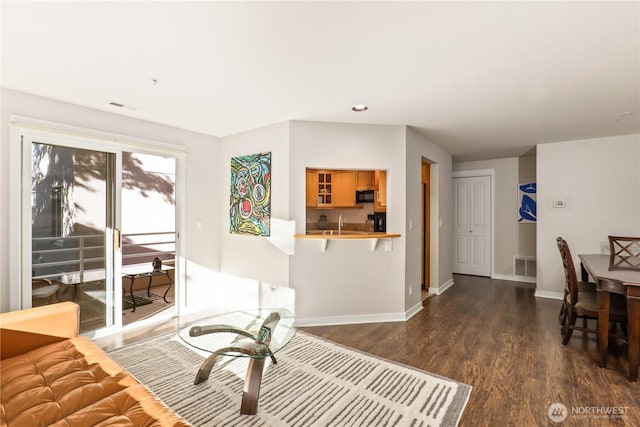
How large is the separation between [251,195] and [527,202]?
16.8ft

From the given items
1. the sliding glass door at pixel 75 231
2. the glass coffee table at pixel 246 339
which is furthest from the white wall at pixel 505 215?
the sliding glass door at pixel 75 231

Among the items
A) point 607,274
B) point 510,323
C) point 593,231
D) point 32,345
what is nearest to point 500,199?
point 593,231

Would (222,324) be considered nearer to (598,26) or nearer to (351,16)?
(351,16)

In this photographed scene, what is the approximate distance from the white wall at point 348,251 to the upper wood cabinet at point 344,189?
2072 mm

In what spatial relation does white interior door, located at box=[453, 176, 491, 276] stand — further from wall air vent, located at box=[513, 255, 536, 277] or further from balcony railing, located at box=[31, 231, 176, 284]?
balcony railing, located at box=[31, 231, 176, 284]

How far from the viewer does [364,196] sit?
5707 millimetres

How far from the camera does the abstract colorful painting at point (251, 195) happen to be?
378 centimetres

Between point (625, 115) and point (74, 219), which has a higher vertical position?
point (625, 115)

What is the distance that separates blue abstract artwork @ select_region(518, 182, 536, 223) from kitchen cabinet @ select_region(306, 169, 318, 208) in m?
Result: 3.92

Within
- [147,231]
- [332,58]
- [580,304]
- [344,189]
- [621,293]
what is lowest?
[580,304]

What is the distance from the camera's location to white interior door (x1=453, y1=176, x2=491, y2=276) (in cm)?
617

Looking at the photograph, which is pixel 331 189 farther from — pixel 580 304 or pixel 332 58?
pixel 580 304

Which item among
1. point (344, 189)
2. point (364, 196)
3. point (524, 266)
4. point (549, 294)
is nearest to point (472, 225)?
point (524, 266)

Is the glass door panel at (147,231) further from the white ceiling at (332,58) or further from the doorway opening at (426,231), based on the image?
the doorway opening at (426,231)
